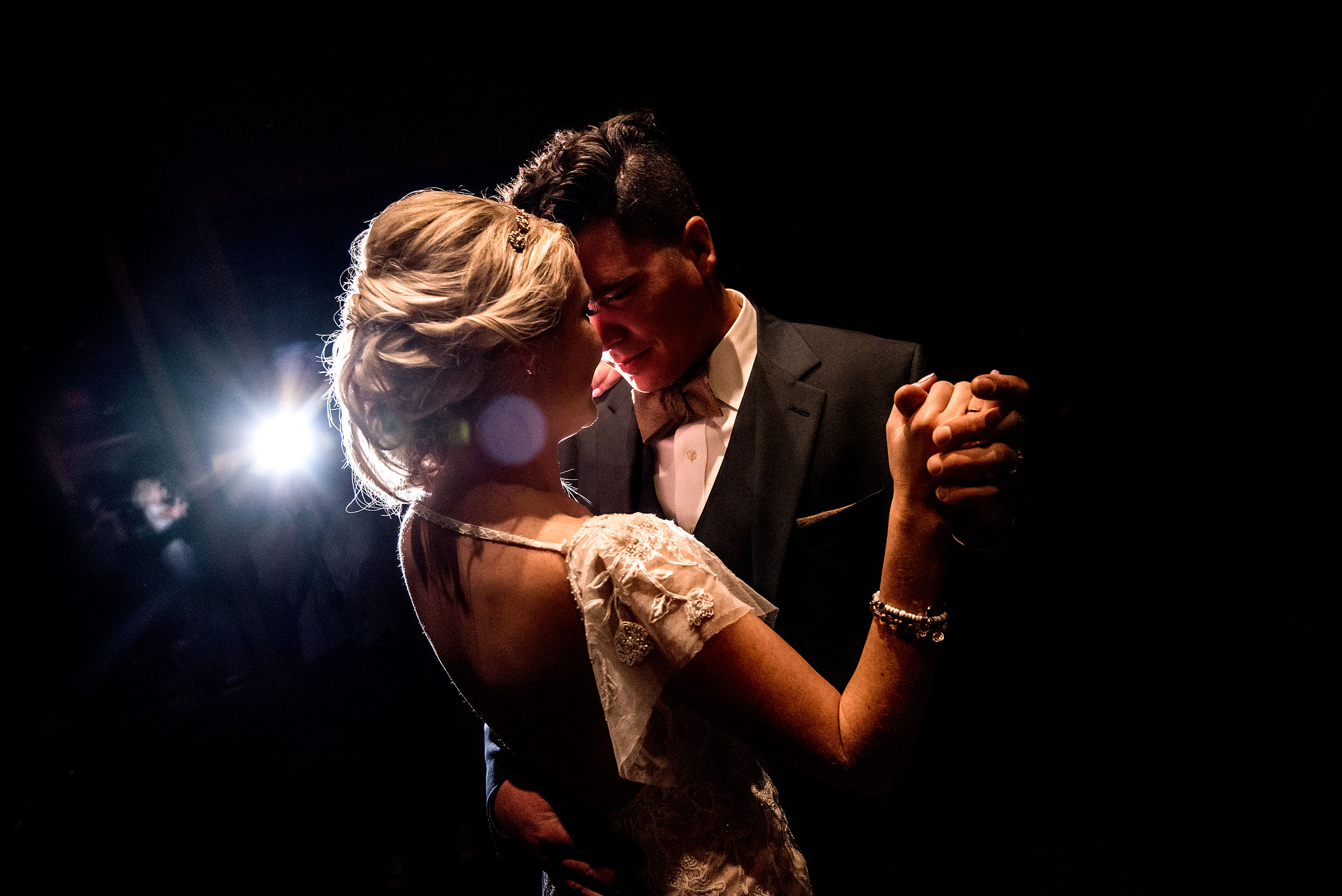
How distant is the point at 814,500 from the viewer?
4.88 ft

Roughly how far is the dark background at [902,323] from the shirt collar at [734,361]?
72 centimetres

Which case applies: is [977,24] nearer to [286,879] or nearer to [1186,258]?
[1186,258]

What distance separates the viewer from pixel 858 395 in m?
1.53

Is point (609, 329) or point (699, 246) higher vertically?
point (699, 246)

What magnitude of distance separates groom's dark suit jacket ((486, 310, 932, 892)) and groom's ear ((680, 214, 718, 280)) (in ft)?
0.84

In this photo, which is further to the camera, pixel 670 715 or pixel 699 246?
pixel 699 246

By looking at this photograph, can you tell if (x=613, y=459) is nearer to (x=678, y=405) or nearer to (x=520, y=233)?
(x=678, y=405)

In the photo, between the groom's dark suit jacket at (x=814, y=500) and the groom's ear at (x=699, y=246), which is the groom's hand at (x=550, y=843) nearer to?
the groom's dark suit jacket at (x=814, y=500)

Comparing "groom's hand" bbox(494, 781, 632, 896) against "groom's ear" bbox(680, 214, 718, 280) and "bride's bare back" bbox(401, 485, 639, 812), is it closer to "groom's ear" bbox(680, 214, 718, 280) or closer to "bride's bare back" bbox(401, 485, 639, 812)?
"bride's bare back" bbox(401, 485, 639, 812)

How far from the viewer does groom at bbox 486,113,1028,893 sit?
4.83 feet

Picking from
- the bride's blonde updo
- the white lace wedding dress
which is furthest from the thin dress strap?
the bride's blonde updo

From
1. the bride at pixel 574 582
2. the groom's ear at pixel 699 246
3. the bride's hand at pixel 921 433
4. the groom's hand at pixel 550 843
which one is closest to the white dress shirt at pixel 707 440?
the groom's ear at pixel 699 246

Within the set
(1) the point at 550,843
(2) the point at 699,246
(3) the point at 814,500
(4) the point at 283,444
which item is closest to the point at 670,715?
(1) the point at 550,843

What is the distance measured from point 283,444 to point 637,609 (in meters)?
2.70
